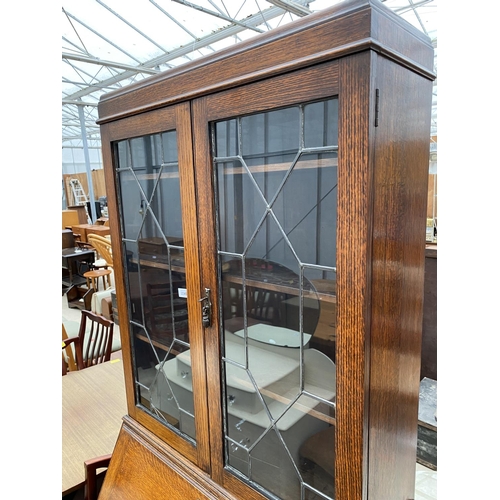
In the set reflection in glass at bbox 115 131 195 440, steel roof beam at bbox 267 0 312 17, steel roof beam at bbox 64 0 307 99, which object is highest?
steel roof beam at bbox 64 0 307 99

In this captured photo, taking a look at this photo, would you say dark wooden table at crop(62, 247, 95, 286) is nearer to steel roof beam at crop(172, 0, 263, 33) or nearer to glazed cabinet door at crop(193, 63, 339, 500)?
steel roof beam at crop(172, 0, 263, 33)

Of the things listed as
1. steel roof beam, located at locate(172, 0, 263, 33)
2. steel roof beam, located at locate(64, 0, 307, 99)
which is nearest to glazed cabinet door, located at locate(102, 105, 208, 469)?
steel roof beam, located at locate(172, 0, 263, 33)

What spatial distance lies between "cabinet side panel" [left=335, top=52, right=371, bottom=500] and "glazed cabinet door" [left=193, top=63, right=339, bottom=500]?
0.02m

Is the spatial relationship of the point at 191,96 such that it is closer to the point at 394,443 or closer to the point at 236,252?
the point at 236,252

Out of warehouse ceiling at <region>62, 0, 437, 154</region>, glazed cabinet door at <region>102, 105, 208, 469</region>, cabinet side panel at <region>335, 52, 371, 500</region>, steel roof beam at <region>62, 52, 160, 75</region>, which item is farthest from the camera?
steel roof beam at <region>62, 52, 160, 75</region>

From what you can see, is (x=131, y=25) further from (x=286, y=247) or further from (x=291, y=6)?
(x=286, y=247)

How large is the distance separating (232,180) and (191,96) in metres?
0.17

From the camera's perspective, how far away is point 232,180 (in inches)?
27.7

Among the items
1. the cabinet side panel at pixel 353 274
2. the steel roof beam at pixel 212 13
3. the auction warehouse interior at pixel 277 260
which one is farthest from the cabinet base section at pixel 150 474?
the steel roof beam at pixel 212 13

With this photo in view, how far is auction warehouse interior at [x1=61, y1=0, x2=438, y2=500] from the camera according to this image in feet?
1.76

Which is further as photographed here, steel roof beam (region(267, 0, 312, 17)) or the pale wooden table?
steel roof beam (region(267, 0, 312, 17))

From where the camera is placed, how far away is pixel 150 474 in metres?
0.98

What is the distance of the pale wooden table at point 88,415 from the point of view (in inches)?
50.0

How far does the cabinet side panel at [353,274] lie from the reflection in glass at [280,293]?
2 centimetres
